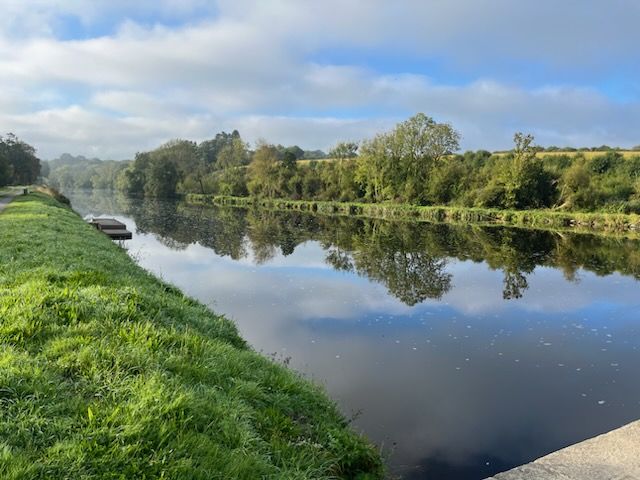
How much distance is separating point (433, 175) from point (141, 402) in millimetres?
50998

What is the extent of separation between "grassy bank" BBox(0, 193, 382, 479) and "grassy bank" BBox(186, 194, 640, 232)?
3805cm

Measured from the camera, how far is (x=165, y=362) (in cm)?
460

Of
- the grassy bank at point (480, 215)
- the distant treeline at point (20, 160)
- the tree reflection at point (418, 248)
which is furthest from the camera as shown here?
the distant treeline at point (20, 160)

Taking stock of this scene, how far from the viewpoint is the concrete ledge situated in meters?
4.23

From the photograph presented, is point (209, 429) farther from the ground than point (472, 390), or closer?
→ farther from the ground

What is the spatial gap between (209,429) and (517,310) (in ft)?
38.0

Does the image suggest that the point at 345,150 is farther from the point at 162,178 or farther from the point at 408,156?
the point at 162,178

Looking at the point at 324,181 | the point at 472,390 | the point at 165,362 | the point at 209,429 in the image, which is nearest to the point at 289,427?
the point at 209,429

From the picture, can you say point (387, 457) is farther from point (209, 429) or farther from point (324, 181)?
point (324, 181)

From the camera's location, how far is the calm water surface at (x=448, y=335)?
6574 mm

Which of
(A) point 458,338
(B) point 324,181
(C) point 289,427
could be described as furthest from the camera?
(B) point 324,181

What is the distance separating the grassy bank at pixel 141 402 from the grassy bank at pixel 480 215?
1498 inches

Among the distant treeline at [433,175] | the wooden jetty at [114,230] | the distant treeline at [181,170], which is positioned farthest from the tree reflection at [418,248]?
the distant treeline at [181,170]

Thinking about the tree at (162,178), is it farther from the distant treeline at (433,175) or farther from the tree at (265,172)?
the tree at (265,172)
